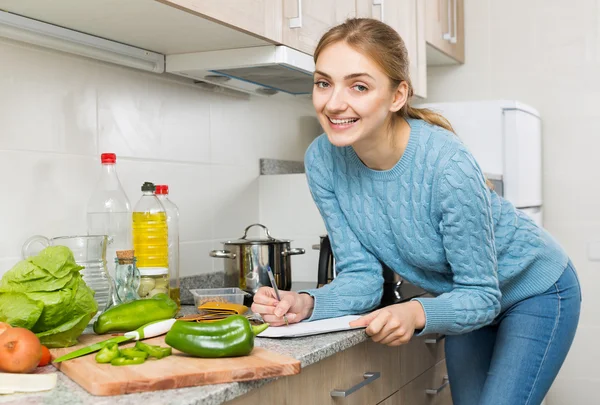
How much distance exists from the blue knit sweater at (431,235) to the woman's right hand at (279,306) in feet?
0.12

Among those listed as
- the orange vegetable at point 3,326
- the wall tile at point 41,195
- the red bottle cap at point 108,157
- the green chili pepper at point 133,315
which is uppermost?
the red bottle cap at point 108,157

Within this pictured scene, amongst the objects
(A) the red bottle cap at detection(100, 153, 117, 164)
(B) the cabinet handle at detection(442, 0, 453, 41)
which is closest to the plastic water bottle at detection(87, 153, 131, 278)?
(A) the red bottle cap at detection(100, 153, 117, 164)

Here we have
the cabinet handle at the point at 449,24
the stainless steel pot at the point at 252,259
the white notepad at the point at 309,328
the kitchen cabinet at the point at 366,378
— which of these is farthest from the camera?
the cabinet handle at the point at 449,24

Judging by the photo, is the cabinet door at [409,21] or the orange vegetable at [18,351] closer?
the orange vegetable at [18,351]

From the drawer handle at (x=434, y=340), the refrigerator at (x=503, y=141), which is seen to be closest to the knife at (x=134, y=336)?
the drawer handle at (x=434, y=340)

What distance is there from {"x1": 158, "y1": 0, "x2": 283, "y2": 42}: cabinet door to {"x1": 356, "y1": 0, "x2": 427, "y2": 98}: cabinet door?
0.49 metres

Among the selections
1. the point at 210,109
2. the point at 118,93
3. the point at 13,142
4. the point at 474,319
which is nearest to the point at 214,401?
the point at 474,319

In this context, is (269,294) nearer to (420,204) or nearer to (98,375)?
(420,204)

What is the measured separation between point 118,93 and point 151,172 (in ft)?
0.74

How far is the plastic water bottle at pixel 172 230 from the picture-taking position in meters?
1.80

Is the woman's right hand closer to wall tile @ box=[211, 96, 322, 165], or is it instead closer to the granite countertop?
the granite countertop

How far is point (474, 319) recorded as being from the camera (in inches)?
57.5

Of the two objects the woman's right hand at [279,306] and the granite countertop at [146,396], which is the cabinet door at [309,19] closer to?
the woman's right hand at [279,306]

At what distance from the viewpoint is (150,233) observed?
1697 mm
